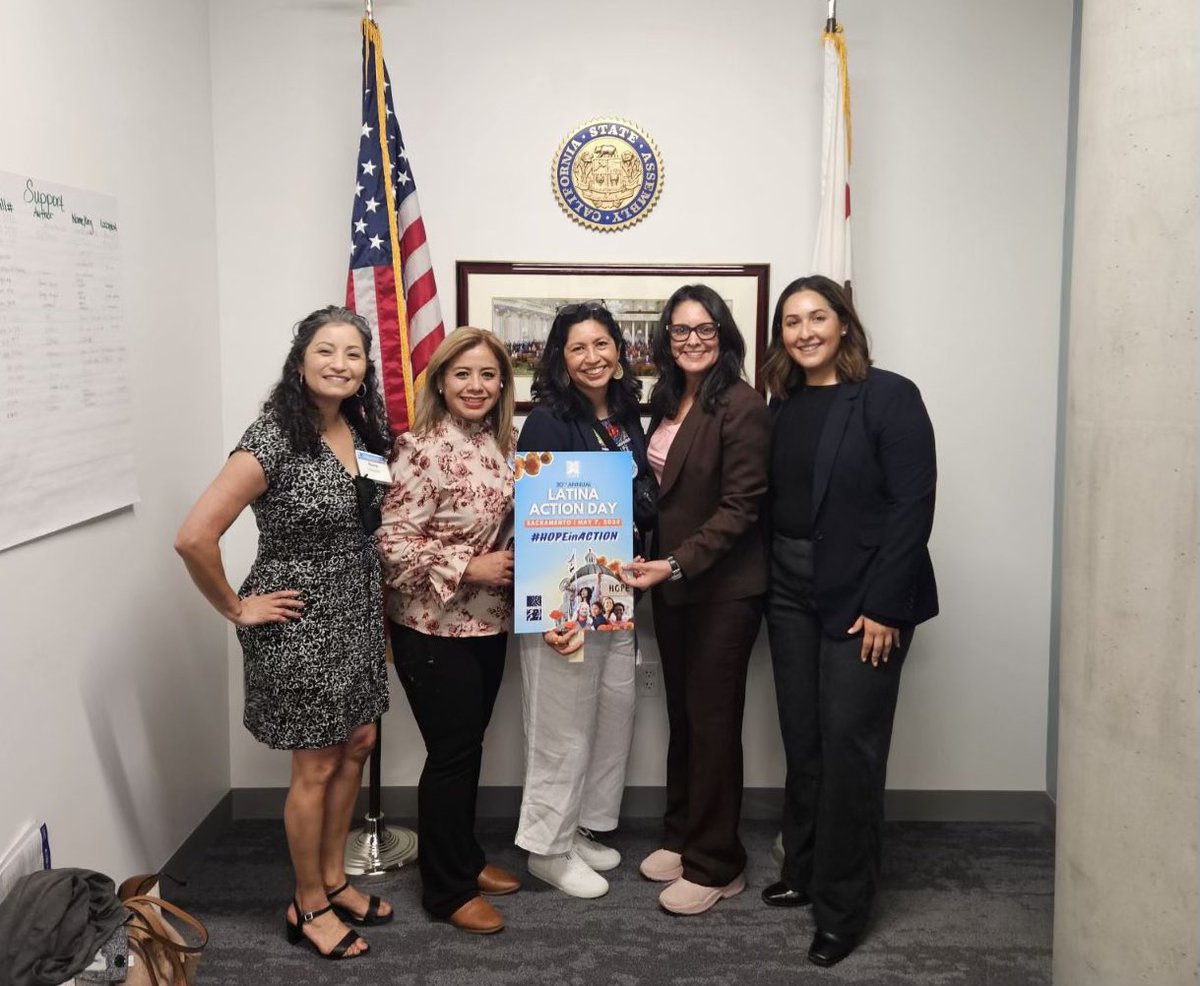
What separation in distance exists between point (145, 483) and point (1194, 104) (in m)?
2.67

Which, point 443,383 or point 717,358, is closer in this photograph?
point 443,383

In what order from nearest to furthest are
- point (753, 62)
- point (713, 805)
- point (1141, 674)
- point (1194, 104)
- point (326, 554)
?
point (1194, 104)
point (1141, 674)
point (326, 554)
point (713, 805)
point (753, 62)

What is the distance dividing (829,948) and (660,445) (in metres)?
1.42

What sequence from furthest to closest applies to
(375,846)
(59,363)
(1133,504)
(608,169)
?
(608,169) → (375,846) → (59,363) → (1133,504)

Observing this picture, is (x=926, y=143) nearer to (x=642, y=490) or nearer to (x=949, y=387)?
(x=949, y=387)

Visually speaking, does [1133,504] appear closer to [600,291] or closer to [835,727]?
[835,727]

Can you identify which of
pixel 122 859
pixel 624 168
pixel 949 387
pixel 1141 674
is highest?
pixel 624 168

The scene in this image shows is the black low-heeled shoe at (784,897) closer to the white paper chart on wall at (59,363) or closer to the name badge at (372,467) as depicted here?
the name badge at (372,467)

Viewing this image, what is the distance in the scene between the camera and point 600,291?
3428mm

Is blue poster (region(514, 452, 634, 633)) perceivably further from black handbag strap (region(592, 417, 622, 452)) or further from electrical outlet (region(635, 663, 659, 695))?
electrical outlet (region(635, 663, 659, 695))

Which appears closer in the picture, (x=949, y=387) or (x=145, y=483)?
(x=145, y=483)

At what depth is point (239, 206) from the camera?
3.40 metres

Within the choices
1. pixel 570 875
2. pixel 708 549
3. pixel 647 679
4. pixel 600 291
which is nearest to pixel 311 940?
pixel 570 875

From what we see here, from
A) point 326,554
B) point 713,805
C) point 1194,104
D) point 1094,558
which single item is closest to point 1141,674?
point 1094,558
